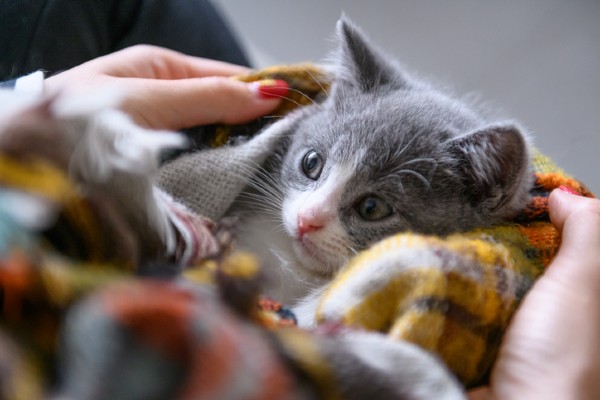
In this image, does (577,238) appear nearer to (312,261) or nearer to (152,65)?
(312,261)

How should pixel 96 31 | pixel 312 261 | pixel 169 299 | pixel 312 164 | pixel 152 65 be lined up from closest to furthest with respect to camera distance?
→ pixel 169 299, pixel 312 261, pixel 312 164, pixel 152 65, pixel 96 31

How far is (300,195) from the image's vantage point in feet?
3.01

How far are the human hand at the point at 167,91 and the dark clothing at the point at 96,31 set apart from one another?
192 mm

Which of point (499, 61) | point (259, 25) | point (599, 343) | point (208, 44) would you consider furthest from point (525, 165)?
point (259, 25)

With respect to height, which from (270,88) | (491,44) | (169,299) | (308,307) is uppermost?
(491,44)

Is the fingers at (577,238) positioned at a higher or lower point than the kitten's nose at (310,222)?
higher

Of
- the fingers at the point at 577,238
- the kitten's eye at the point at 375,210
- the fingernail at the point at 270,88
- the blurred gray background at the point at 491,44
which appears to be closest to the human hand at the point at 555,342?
the fingers at the point at 577,238

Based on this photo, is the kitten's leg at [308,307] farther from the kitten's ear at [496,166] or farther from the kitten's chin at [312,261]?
the kitten's ear at [496,166]

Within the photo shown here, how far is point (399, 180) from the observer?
853mm

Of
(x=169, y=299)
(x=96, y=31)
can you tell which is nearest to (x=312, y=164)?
(x=169, y=299)

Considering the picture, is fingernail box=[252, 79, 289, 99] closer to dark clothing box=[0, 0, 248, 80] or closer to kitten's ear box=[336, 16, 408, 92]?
kitten's ear box=[336, 16, 408, 92]

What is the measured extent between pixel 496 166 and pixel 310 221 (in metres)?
0.31

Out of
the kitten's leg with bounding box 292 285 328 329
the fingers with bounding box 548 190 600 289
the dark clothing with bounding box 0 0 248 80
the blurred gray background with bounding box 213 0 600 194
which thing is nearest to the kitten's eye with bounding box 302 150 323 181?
the kitten's leg with bounding box 292 285 328 329

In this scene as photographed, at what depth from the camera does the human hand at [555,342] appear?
0.60 meters
